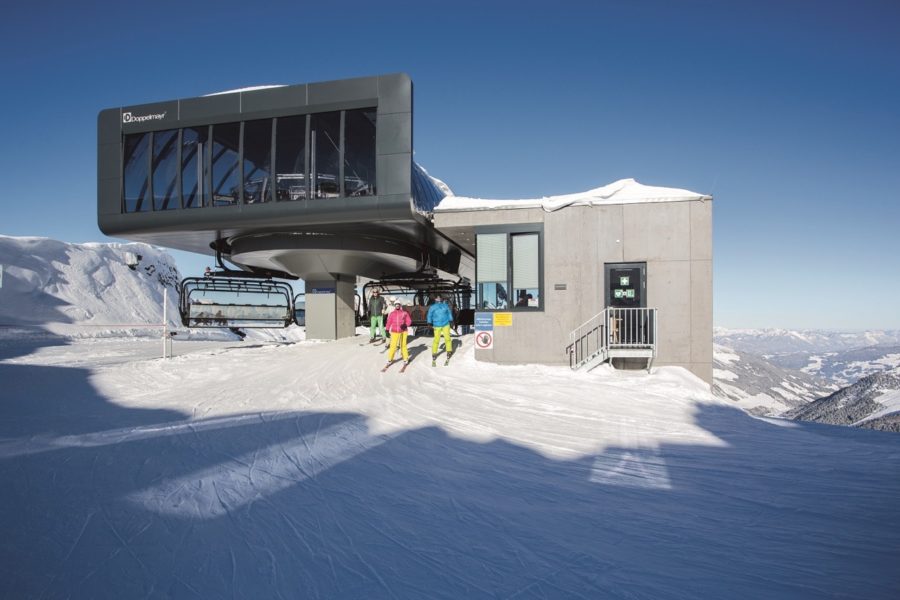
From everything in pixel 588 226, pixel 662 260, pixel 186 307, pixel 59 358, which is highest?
pixel 588 226

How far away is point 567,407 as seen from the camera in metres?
8.38

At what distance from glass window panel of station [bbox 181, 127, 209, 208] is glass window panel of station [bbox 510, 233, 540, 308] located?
1016 centimetres

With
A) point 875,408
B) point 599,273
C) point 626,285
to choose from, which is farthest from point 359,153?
point 875,408

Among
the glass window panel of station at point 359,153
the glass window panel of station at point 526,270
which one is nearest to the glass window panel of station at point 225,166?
the glass window panel of station at point 359,153

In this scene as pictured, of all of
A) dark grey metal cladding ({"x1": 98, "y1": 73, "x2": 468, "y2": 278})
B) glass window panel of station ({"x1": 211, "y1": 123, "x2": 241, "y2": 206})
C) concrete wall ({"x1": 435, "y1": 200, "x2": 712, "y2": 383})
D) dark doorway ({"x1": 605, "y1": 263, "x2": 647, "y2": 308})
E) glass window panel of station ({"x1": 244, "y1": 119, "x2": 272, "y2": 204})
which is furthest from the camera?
glass window panel of station ({"x1": 211, "y1": 123, "x2": 241, "y2": 206})

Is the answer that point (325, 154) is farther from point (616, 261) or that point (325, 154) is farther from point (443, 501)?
point (443, 501)

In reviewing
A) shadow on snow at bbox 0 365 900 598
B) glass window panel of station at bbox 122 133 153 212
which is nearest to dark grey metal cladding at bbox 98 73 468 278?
glass window panel of station at bbox 122 133 153 212

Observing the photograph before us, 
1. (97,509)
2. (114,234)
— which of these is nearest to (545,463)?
(97,509)

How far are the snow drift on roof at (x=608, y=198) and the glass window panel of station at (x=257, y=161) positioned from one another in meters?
5.83

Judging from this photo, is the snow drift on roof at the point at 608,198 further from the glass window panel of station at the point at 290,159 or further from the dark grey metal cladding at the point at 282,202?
the glass window panel of station at the point at 290,159

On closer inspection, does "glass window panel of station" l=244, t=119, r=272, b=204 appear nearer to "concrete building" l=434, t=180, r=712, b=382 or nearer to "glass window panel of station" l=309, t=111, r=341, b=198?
"glass window panel of station" l=309, t=111, r=341, b=198

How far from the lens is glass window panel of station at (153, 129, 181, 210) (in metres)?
15.6

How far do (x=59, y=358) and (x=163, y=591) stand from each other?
59.0 ft

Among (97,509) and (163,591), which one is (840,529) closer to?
(163,591)
